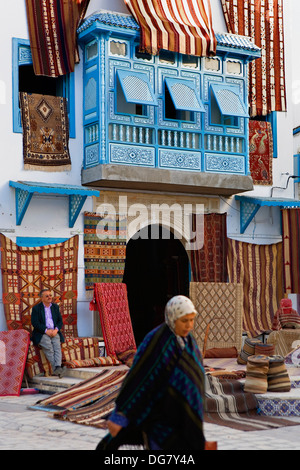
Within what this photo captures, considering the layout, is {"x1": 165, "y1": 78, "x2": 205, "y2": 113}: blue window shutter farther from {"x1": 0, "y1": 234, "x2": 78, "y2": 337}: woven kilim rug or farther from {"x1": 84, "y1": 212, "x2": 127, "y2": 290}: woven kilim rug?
{"x1": 0, "y1": 234, "x2": 78, "y2": 337}: woven kilim rug

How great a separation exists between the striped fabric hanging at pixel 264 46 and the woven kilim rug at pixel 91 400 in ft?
22.6

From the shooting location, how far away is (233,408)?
845 centimetres

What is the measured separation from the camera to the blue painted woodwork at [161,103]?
39.3ft

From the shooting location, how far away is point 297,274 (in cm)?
1416

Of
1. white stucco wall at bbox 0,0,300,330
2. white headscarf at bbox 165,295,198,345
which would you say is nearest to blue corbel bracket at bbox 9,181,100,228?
white stucco wall at bbox 0,0,300,330

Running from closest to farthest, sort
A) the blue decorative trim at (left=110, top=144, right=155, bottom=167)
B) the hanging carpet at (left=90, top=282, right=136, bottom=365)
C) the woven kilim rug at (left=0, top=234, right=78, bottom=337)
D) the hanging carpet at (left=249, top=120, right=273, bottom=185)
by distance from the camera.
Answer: the woven kilim rug at (left=0, top=234, right=78, bottom=337), the hanging carpet at (left=90, top=282, right=136, bottom=365), the blue decorative trim at (left=110, top=144, right=155, bottom=167), the hanging carpet at (left=249, top=120, right=273, bottom=185)

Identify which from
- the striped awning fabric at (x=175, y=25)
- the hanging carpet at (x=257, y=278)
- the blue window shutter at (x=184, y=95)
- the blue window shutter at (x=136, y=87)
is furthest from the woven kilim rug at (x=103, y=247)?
the striped awning fabric at (x=175, y=25)

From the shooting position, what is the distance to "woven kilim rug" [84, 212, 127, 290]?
40.3ft

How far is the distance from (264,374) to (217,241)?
5216 mm

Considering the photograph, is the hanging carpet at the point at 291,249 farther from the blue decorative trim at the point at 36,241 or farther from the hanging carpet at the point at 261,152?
the blue decorative trim at the point at 36,241

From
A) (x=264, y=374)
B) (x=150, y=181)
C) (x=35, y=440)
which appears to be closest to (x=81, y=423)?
(x=35, y=440)

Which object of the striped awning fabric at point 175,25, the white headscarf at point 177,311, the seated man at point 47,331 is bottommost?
the seated man at point 47,331

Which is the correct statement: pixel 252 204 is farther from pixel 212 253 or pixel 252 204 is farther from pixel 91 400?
pixel 91 400

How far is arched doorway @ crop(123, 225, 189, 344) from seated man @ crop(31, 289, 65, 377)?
2.91 meters
